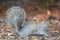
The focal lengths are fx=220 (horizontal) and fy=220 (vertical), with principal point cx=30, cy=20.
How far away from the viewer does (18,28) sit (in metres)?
4.59

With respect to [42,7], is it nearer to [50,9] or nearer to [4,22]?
[50,9]

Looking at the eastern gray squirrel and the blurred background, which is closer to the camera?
the eastern gray squirrel

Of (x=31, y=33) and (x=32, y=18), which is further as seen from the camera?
(x=32, y=18)

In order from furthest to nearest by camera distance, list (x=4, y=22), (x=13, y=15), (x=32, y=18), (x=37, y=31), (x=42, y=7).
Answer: (x=42, y=7)
(x=32, y=18)
(x=4, y=22)
(x=13, y=15)
(x=37, y=31)

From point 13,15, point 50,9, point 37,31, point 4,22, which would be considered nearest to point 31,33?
point 37,31

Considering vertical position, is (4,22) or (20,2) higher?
(20,2)

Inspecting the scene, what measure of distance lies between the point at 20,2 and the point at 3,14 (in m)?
0.92

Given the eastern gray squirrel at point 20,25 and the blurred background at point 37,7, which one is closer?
the eastern gray squirrel at point 20,25

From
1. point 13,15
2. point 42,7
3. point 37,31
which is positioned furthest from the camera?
point 42,7

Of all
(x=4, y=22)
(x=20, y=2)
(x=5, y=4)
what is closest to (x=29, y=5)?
(x=20, y=2)

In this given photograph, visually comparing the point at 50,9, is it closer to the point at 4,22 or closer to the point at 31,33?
the point at 4,22

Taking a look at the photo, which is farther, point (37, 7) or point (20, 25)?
point (37, 7)

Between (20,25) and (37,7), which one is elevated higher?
(37,7)

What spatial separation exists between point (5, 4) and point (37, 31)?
330cm
